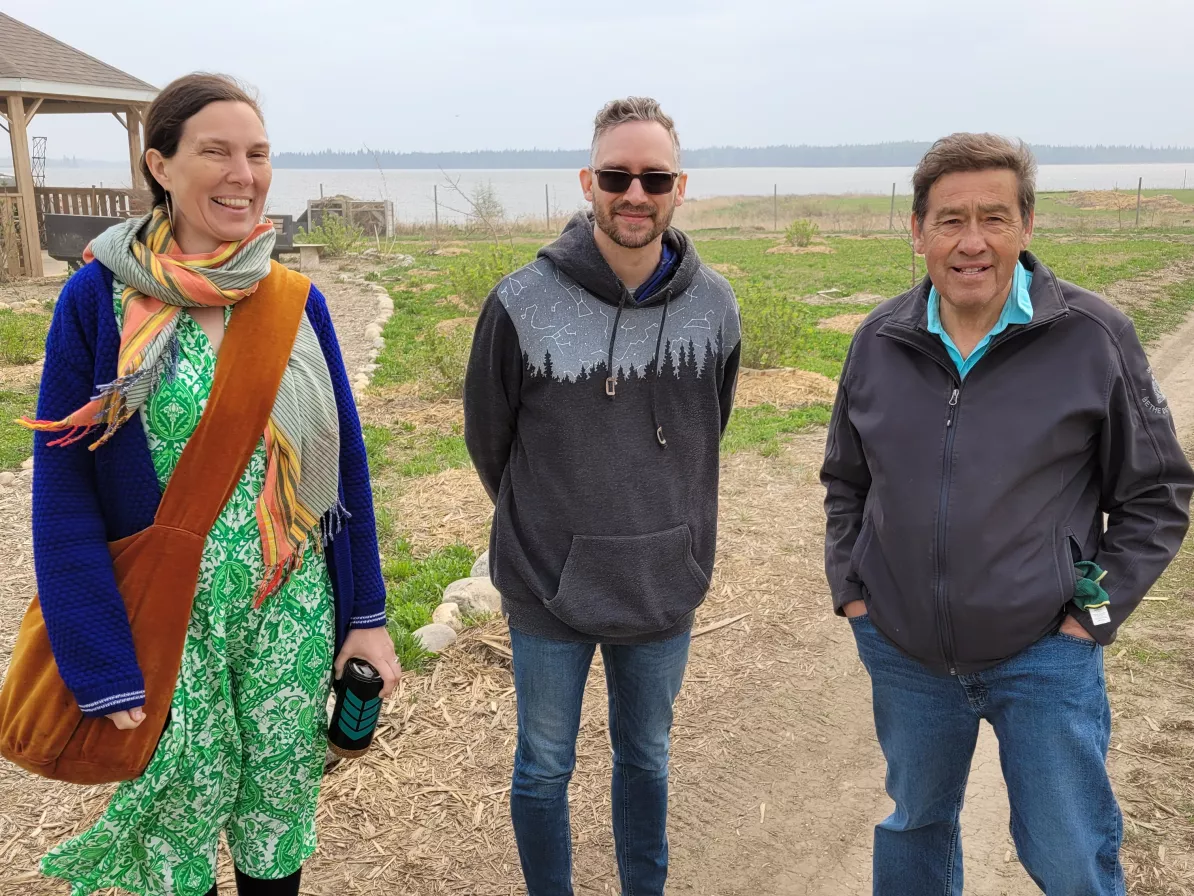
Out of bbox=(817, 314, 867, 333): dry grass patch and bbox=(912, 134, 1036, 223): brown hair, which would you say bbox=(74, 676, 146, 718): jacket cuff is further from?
bbox=(817, 314, 867, 333): dry grass patch

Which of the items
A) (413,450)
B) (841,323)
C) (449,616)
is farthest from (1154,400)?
(841,323)

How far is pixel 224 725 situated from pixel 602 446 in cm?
116

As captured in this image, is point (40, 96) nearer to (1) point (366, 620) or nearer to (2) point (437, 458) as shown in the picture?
(2) point (437, 458)

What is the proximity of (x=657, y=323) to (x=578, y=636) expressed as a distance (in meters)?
0.88

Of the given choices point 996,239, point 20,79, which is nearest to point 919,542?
point 996,239

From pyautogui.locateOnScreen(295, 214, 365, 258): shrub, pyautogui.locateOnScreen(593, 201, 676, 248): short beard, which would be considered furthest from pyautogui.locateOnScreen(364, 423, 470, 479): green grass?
pyautogui.locateOnScreen(295, 214, 365, 258): shrub

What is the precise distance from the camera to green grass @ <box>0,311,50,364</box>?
11047 millimetres

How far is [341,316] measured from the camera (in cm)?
1504

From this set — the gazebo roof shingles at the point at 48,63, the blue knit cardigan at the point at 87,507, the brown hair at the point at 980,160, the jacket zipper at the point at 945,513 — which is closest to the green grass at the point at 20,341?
the gazebo roof shingles at the point at 48,63

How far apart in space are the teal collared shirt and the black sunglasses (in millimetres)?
742

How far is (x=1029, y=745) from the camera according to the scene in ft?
7.80

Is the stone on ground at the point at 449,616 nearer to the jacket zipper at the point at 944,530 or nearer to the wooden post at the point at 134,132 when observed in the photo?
the jacket zipper at the point at 944,530

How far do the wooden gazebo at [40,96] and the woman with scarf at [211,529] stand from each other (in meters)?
15.7

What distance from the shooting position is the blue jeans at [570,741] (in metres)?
2.79
